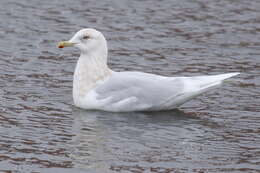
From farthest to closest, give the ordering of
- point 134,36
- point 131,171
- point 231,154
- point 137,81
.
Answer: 1. point 134,36
2. point 137,81
3. point 231,154
4. point 131,171

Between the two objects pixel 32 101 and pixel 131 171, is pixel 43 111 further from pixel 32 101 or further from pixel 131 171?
pixel 131 171

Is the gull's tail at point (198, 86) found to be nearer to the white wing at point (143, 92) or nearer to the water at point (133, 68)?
the white wing at point (143, 92)

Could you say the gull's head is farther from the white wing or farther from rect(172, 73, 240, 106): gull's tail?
rect(172, 73, 240, 106): gull's tail

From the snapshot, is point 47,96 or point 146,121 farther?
point 47,96

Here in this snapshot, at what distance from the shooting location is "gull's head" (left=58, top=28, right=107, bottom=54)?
1247 centimetres

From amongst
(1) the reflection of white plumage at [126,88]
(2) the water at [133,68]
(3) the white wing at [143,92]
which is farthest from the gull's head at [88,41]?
(2) the water at [133,68]

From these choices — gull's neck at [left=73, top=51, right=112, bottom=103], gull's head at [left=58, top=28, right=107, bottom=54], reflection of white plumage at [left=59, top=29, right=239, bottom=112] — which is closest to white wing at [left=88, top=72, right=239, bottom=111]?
reflection of white plumage at [left=59, top=29, right=239, bottom=112]

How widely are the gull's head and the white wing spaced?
0.60m

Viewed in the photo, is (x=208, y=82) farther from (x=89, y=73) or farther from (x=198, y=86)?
(x=89, y=73)

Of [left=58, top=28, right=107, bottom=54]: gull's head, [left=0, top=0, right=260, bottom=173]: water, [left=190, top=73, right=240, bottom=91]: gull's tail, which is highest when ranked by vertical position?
[left=58, top=28, right=107, bottom=54]: gull's head

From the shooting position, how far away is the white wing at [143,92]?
12.2 metres

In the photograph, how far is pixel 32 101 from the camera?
489 inches

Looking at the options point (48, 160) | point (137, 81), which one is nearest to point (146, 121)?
point (137, 81)

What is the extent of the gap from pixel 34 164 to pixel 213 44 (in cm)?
790
